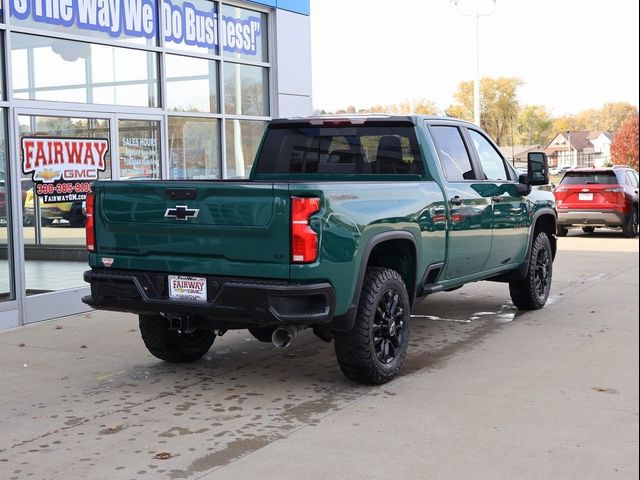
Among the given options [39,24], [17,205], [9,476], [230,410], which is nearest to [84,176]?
[17,205]

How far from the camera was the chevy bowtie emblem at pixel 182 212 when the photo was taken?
561cm

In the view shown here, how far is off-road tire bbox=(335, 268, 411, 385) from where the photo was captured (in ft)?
19.2

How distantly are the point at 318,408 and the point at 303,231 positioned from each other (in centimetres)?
119

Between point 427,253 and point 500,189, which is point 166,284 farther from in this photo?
point 500,189

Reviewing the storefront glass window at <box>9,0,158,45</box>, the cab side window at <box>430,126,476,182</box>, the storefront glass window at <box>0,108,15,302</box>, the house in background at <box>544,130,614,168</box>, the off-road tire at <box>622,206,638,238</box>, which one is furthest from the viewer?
the house in background at <box>544,130,614,168</box>

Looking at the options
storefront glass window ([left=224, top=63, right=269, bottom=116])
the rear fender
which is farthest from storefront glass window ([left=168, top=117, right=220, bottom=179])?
the rear fender

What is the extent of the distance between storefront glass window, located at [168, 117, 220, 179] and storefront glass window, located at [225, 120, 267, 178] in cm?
30

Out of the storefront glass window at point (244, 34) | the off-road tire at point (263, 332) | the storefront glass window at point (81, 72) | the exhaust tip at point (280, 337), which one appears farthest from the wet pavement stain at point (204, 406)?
the storefront glass window at point (244, 34)

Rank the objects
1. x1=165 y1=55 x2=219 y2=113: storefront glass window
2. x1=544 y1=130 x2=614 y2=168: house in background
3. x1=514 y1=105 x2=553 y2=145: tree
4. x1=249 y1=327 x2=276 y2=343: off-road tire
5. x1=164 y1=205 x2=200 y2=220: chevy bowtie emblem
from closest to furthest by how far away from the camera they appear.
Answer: x1=164 y1=205 x2=200 y2=220: chevy bowtie emblem → x1=249 y1=327 x2=276 y2=343: off-road tire → x1=165 y1=55 x2=219 y2=113: storefront glass window → x1=514 y1=105 x2=553 y2=145: tree → x1=544 y1=130 x2=614 y2=168: house in background

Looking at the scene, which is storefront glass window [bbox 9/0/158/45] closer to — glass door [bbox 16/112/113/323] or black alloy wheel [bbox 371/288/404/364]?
glass door [bbox 16/112/113/323]

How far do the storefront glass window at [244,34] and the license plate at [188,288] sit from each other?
6.93 m

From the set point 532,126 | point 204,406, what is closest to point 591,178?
point 204,406

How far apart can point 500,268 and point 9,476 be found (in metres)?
5.17

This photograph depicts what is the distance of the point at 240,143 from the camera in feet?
41.2
